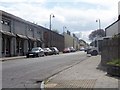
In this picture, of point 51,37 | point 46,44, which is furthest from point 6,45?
point 51,37

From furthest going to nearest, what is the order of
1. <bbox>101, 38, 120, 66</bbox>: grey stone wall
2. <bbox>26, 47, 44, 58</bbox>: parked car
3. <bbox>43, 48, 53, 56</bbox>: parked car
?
<bbox>43, 48, 53, 56</bbox>: parked car, <bbox>26, 47, 44, 58</bbox>: parked car, <bbox>101, 38, 120, 66</bbox>: grey stone wall

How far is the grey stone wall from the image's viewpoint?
66.8 feet

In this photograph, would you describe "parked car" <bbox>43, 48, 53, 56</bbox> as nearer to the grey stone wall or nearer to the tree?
the grey stone wall

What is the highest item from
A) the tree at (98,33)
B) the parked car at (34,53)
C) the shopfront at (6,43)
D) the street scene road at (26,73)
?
the tree at (98,33)

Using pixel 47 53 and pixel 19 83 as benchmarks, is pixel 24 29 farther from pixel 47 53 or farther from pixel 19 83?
pixel 19 83

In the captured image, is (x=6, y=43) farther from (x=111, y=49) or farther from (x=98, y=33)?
(x=98, y=33)

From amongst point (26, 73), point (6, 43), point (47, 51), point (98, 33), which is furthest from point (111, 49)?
point (98, 33)

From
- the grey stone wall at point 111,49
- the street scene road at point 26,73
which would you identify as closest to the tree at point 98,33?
the street scene road at point 26,73

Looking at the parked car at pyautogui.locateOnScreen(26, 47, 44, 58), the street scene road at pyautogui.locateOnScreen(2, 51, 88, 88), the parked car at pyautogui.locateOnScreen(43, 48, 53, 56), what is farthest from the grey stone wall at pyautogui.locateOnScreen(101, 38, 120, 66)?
the parked car at pyautogui.locateOnScreen(43, 48, 53, 56)

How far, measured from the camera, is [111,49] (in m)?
21.9

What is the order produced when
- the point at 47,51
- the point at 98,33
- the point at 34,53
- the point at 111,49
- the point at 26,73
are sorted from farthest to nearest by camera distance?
1. the point at 98,33
2. the point at 47,51
3. the point at 34,53
4. the point at 111,49
5. the point at 26,73

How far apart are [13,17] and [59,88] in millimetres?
39951

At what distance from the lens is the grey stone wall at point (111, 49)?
20.4 m

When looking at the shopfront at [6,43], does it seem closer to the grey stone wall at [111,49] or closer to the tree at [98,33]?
the grey stone wall at [111,49]
